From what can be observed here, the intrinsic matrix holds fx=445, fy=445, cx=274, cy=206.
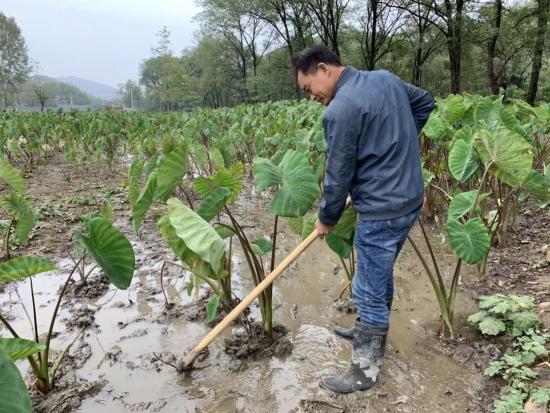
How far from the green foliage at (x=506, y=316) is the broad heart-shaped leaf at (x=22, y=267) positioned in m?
2.23

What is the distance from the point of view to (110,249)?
6.10 ft

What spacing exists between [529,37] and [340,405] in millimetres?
20442

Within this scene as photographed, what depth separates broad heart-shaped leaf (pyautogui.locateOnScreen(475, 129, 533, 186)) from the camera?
219 centimetres

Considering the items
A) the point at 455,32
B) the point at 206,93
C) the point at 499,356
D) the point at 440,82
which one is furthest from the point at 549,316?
the point at 206,93

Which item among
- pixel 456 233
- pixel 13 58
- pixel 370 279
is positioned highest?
pixel 13 58

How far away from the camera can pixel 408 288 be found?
10.5 ft

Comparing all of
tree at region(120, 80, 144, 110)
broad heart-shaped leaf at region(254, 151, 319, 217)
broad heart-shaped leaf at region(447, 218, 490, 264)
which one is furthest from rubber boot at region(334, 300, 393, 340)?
tree at region(120, 80, 144, 110)

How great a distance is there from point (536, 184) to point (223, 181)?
5.88 ft

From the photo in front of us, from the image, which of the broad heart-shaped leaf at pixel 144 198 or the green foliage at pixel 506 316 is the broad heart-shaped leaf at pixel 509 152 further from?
the broad heart-shaped leaf at pixel 144 198

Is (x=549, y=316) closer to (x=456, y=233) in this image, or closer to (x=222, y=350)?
(x=456, y=233)

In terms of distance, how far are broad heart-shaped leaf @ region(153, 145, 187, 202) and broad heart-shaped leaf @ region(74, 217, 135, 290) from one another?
39 centimetres

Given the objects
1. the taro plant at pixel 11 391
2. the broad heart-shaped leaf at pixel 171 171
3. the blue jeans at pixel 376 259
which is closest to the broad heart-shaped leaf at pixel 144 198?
the broad heart-shaped leaf at pixel 171 171

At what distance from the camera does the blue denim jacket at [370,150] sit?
72.8 inches

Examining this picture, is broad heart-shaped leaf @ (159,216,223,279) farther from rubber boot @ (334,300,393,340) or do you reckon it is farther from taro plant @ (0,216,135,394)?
rubber boot @ (334,300,393,340)
